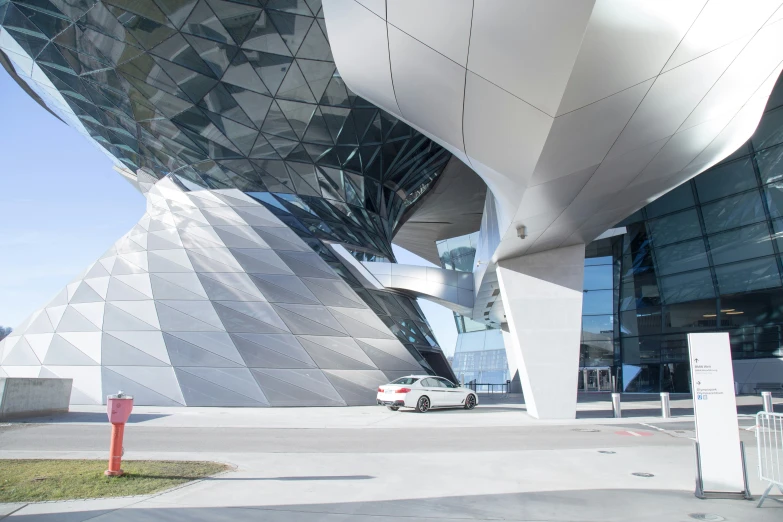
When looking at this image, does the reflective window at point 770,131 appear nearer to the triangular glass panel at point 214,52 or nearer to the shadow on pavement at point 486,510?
the triangular glass panel at point 214,52

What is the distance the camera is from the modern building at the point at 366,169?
7691 mm

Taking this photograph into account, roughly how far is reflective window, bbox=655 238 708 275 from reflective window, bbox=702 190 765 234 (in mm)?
1285

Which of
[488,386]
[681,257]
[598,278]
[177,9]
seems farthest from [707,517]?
[488,386]

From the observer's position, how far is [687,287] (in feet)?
111

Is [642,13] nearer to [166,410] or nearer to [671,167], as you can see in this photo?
[671,167]

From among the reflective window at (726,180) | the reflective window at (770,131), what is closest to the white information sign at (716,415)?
the reflective window at (770,131)

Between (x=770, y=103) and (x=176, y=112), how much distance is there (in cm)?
3062

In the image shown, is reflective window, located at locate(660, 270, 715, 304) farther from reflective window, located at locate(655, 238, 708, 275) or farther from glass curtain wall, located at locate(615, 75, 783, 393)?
reflective window, located at locate(655, 238, 708, 275)

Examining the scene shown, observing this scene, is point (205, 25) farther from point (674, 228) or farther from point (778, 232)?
point (778, 232)

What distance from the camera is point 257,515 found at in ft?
15.3

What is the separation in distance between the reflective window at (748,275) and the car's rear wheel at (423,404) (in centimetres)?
2285

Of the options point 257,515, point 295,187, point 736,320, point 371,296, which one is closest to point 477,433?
point 257,515

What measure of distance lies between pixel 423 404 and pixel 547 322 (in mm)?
5321

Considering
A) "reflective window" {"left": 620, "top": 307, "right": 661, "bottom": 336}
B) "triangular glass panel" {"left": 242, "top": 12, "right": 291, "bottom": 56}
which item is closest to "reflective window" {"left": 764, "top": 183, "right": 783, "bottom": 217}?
"reflective window" {"left": 620, "top": 307, "right": 661, "bottom": 336}
